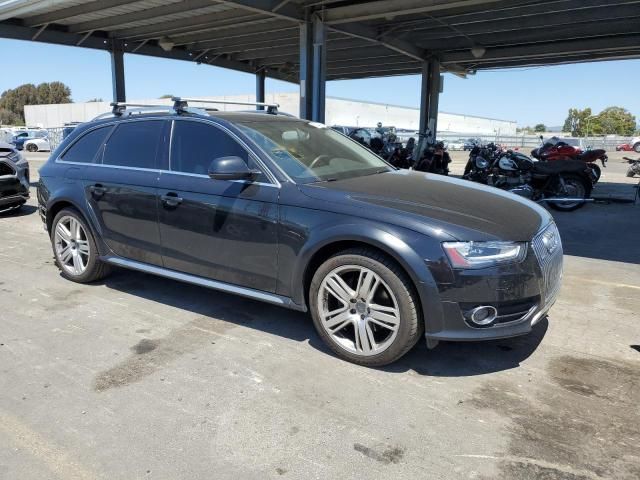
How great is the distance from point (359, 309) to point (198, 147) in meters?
1.97

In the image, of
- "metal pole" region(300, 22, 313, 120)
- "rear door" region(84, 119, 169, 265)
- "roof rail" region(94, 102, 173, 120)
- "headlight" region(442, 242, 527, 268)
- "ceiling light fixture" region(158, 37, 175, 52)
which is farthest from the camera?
"ceiling light fixture" region(158, 37, 175, 52)

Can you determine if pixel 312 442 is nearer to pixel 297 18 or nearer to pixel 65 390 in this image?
pixel 65 390

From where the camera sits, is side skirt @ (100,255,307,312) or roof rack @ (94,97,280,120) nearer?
side skirt @ (100,255,307,312)

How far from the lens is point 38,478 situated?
2.45 m

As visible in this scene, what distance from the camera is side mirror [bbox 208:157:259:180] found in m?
3.73

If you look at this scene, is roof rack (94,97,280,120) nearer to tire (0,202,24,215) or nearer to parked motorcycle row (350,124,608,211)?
tire (0,202,24,215)

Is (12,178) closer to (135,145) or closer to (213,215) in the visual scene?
(135,145)

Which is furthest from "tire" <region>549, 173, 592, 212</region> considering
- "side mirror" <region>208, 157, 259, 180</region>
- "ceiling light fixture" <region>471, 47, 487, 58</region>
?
"side mirror" <region>208, 157, 259, 180</region>

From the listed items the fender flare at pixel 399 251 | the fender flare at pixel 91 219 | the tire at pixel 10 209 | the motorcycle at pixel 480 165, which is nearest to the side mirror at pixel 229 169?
the fender flare at pixel 399 251

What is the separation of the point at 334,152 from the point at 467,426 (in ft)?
8.42

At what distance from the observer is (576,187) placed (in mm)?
10242

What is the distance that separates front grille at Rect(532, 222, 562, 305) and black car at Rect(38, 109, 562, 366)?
18 millimetres

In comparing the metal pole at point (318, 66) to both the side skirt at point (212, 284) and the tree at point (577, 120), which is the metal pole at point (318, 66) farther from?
the tree at point (577, 120)

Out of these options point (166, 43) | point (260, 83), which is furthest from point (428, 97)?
point (166, 43)
